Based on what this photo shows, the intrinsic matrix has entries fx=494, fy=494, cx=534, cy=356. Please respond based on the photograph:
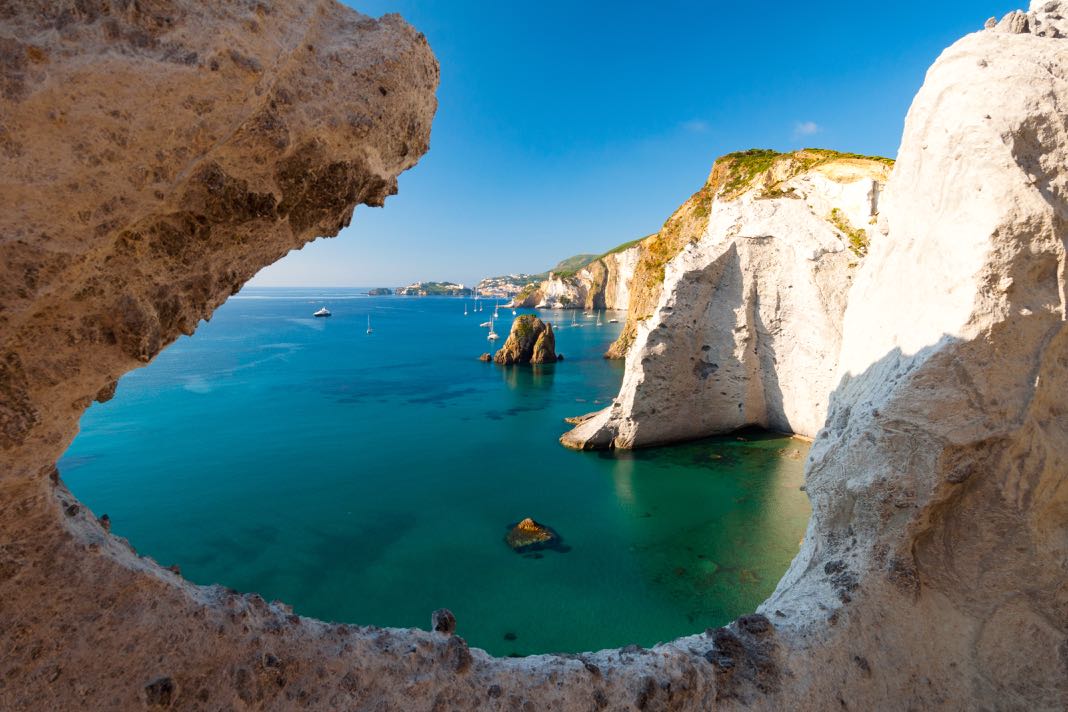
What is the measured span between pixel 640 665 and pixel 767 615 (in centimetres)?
197

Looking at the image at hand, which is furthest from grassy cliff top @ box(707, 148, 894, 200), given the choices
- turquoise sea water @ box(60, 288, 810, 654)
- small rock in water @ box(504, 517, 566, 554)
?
small rock in water @ box(504, 517, 566, 554)

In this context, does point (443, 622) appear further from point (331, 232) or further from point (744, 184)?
point (744, 184)

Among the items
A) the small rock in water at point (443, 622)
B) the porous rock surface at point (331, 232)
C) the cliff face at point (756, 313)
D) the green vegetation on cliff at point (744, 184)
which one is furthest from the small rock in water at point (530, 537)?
the green vegetation on cliff at point (744, 184)

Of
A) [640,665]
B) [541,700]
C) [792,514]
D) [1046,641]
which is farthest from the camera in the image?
[792,514]

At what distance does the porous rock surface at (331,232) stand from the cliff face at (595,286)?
97.8 m

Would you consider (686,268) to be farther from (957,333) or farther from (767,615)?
(767,615)

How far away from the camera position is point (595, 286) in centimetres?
12181

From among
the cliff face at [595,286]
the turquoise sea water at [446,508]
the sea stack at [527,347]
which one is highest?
the cliff face at [595,286]

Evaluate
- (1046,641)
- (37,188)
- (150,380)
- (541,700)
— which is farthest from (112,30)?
(150,380)

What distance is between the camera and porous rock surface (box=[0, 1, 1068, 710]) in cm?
291

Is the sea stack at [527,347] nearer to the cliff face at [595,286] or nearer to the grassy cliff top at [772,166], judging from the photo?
the grassy cliff top at [772,166]

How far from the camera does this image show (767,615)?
5.86m

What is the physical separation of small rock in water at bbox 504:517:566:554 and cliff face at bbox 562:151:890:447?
26.5 ft

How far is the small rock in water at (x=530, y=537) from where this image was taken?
49.3 feet
